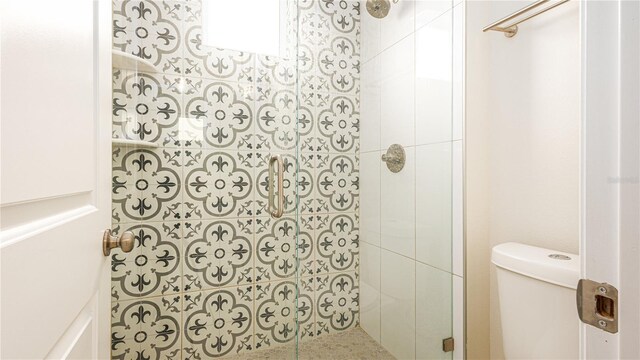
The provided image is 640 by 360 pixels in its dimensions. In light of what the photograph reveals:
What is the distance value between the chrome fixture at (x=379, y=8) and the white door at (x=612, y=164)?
90cm

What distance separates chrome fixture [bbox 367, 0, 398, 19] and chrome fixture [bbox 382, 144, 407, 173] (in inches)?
21.7

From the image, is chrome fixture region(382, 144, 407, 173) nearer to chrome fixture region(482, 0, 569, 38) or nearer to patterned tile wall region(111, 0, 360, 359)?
patterned tile wall region(111, 0, 360, 359)

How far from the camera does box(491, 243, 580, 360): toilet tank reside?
836 mm

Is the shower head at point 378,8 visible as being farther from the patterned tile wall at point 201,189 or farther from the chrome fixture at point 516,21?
the chrome fixture at point 516,21

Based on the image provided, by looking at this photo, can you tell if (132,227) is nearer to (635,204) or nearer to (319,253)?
(319,253)

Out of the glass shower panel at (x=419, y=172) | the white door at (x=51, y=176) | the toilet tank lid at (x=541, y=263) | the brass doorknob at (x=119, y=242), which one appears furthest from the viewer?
the glass shower panel at (x=419, y=172)

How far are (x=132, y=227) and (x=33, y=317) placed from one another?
799 mm

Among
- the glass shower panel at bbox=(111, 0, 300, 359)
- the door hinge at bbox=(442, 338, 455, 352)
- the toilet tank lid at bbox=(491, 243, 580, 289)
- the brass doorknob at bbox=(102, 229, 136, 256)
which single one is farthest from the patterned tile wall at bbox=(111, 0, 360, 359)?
the toilet tank lid at bbox=(491, 243, 580, 289)

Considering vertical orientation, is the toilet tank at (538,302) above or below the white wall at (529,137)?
below

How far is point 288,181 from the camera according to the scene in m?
1.17

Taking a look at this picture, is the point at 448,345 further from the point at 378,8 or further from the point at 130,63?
the point at 130,63

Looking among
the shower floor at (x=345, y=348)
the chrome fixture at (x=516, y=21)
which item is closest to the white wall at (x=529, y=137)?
the chrome fixture at (x=516, y=21)

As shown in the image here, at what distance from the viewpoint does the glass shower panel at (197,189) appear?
1074 millimetres

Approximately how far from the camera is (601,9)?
18.2 inches
